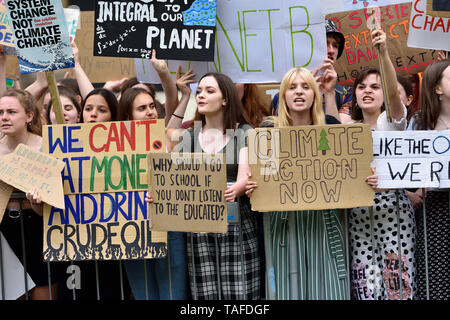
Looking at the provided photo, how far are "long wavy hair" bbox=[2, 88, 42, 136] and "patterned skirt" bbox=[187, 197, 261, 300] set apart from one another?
1.54 m

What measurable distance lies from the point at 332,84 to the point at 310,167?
4.10 ft

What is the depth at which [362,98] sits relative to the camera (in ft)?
18.1

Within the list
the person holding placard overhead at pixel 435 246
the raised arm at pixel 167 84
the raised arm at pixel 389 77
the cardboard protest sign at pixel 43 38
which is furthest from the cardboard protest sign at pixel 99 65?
the person holding placard overhead at pixel 435 246

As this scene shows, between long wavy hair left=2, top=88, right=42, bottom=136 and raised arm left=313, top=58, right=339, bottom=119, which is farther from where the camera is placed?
raised arm left=313, top=58, right=339, bottom=119

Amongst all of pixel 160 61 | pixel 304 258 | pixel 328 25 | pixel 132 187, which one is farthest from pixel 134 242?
pixel 328 25

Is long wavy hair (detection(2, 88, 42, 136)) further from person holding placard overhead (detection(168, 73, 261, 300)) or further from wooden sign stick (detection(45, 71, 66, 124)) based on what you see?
person holding placard overhead (detection(168, 73, 261, 300))

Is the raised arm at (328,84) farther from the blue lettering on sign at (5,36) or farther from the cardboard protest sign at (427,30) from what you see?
the blue lettering on sign at (5,36)

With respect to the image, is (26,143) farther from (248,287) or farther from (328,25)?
(328,25)

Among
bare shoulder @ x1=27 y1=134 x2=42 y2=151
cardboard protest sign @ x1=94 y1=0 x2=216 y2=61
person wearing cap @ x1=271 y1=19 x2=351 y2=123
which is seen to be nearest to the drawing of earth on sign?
cardboard protest sign @ x1=94 y1=0 x2=216 y2=61

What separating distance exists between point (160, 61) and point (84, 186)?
1.39 m

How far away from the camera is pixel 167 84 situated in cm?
611

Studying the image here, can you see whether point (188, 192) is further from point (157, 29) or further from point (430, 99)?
point (430, 99)

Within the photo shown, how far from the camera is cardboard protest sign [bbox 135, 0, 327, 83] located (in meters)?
6.02

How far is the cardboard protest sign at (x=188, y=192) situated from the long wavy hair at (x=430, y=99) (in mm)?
1514
